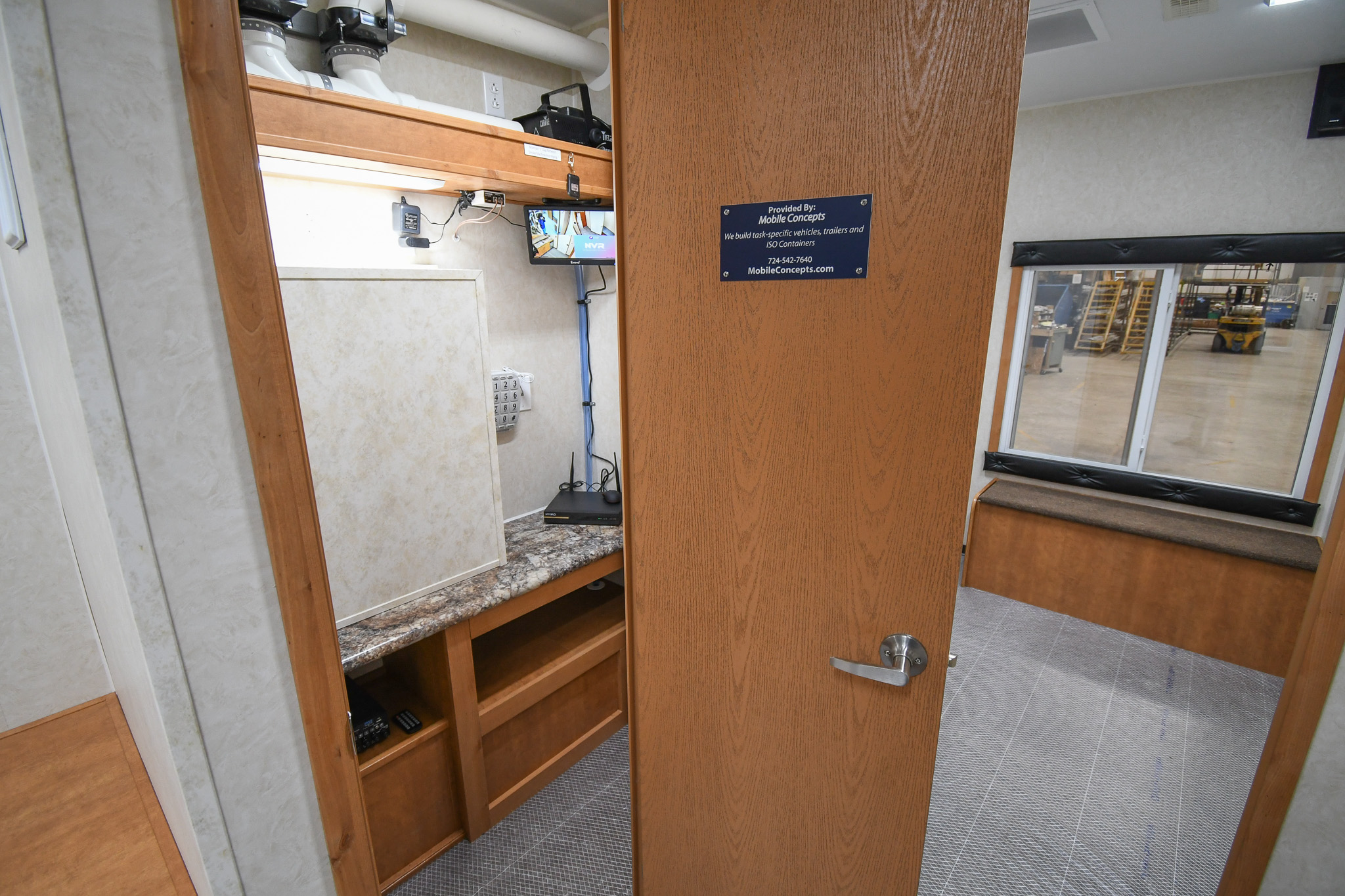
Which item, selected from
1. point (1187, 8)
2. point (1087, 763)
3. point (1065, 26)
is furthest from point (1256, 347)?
point (1087, 763)

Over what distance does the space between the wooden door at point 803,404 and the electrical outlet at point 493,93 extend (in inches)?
50.9

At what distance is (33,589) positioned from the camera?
170cm

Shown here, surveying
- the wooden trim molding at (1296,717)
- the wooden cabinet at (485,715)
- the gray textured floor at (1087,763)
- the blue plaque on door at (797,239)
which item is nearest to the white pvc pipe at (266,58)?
the blue plaque on door at (797,239)

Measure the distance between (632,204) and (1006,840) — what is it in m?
2.25

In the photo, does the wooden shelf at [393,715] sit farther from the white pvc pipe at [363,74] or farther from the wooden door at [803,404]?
the white pvc pipe at [363,74]

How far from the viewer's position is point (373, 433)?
61.4 inches

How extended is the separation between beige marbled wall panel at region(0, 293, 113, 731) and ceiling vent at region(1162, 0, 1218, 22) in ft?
11.9

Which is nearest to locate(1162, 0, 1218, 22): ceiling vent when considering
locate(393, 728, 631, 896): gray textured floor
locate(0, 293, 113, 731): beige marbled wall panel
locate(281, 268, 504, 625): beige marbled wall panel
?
locate(281, 268, 504, 625): beige marbled wall panel

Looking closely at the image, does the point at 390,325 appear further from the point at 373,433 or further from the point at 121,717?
the point at 121,717

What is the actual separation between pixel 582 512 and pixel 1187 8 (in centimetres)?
279

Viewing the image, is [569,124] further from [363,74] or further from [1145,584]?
[1145,584]

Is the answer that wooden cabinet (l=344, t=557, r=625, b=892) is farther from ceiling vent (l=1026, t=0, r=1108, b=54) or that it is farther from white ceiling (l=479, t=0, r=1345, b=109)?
ceiling vent (l=1026, t=0, r=1108, b=54)

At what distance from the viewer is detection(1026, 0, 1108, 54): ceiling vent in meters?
2.04

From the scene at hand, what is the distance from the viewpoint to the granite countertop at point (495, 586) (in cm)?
154
